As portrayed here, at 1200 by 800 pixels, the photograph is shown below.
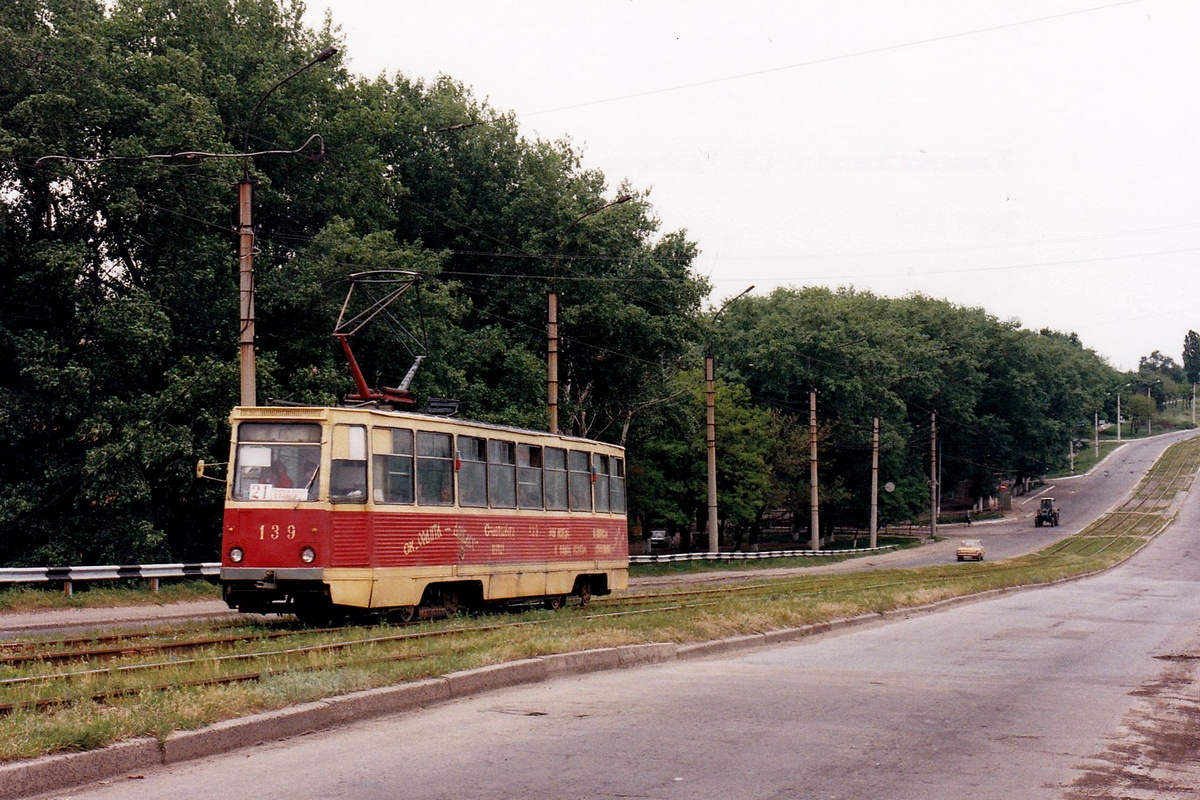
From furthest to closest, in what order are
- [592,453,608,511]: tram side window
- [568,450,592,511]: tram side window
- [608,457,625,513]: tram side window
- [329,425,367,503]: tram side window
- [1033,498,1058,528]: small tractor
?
[1033,498,1058,528]: small tractor, [608,457,625,513]: tram side window, [592,453,608,511]: tram side window, [568,450,592,511]: tram side window, [329,425,367,503]: tram side window

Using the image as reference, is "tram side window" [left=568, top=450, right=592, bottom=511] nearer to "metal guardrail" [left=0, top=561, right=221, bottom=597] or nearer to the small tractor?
"metal guardrail" [left=0, top=561, right=221, bottom=597]

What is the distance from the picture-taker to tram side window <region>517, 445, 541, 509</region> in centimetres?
2286

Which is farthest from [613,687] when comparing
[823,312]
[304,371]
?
[823,312]

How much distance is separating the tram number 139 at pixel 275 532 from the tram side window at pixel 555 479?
687cm

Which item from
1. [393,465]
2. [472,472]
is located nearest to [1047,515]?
[472,472]

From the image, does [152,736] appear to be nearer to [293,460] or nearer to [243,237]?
[293,460]

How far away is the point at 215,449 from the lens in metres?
33.2

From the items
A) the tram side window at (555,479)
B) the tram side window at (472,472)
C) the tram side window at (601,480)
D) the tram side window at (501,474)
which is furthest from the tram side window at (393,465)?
the tram side window at (601,480)

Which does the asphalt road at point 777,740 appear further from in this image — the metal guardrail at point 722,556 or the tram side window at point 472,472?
the metal guardrail at point 722,556

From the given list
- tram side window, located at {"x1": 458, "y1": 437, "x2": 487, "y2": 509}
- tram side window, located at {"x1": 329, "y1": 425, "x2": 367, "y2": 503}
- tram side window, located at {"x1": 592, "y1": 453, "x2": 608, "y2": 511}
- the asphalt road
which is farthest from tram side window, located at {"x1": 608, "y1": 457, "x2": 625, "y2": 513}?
the asphalt road

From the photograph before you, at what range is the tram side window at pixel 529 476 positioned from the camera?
75.0ft

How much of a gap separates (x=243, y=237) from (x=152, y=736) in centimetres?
1620

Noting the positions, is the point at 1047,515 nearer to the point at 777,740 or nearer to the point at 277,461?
the point at 277,461

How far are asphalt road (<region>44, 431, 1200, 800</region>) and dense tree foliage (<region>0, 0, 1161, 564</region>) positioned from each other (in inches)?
532
